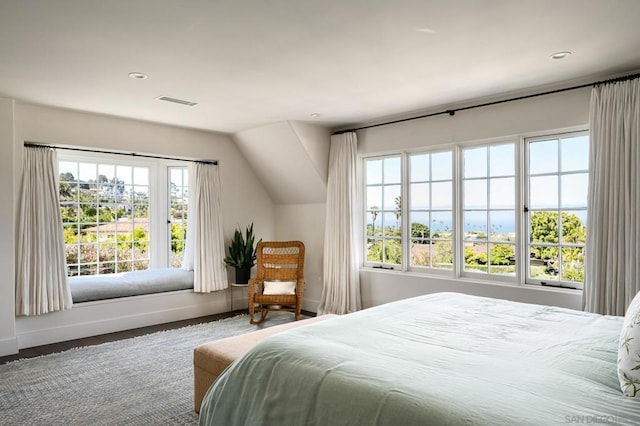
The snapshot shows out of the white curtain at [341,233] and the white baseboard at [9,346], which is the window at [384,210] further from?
the white baseboard at [9,346]

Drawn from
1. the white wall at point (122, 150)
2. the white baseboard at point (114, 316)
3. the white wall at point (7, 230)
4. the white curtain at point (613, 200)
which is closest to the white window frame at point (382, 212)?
the white wall at point (122, 150)

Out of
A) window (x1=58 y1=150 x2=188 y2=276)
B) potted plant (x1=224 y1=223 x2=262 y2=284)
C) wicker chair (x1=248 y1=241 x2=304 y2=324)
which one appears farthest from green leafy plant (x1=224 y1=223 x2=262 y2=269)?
window (x1=58 y1=150 x2=188 y2=276)

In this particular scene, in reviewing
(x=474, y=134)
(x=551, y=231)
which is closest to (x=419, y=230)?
(x=474, y=134)

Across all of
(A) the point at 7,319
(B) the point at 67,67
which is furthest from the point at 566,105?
(A) the point at 7,319

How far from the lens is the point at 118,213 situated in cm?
539

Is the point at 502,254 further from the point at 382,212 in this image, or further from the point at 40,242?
the point at 40,242

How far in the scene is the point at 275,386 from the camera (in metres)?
1.71

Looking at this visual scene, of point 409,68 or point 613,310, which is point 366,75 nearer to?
point 409,68

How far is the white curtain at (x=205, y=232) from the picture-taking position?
5355 millimetres

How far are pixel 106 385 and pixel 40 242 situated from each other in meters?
1.84

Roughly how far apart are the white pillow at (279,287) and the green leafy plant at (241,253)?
56 cm

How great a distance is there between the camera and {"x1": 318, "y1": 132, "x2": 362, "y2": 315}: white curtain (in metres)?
5.08

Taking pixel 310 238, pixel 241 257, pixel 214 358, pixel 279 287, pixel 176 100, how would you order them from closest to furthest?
pixel 214 358, pixel 176 100, pixel 279 287, pixel 241 257, pixel 310 238

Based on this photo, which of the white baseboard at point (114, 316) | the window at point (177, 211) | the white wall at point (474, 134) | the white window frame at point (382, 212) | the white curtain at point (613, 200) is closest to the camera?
the white curtain at point (613, 200)
